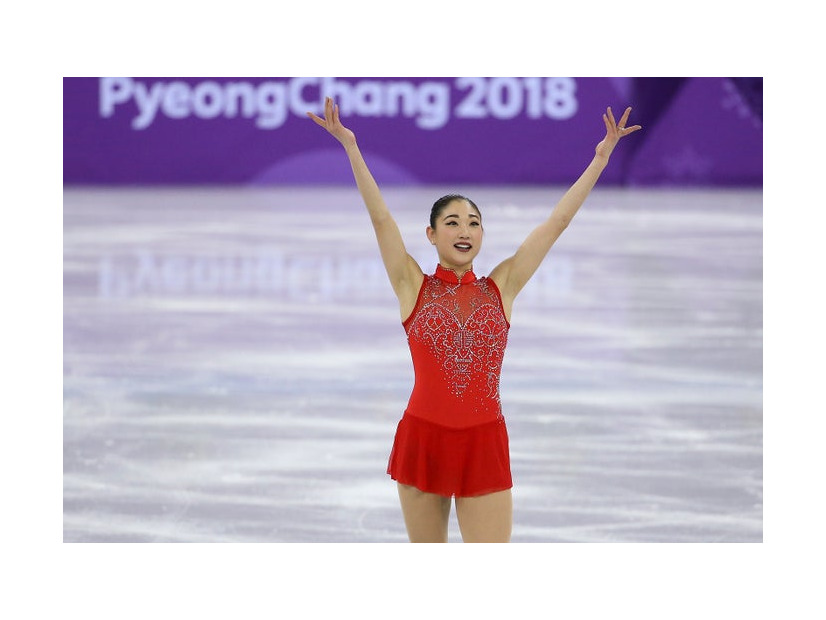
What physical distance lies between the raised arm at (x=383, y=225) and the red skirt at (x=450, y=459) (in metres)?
0.34

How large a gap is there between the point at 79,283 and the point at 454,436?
3815mm

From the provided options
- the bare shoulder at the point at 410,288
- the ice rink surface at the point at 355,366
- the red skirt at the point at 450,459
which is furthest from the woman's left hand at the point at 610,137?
the ice rink surface at the point at 355,366

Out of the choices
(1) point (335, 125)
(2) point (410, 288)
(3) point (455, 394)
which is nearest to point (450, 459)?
(3) point (455, 394)

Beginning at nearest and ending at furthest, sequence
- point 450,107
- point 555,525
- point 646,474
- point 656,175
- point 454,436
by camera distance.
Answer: point 454,436, point 555,525, point 646,474, point 450,107, point 656,175

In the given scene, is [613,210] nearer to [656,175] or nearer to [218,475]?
[656,175]

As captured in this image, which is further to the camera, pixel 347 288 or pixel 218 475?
pixel 347 288

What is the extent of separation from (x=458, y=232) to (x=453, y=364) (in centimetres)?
36

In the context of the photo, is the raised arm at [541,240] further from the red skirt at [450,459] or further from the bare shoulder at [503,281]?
the red skirt at [450,459]

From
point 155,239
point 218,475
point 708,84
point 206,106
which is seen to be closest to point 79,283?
point 155,239

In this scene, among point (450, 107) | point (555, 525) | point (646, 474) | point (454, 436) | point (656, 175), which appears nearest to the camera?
point (454, 436)

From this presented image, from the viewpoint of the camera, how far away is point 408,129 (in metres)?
6.43

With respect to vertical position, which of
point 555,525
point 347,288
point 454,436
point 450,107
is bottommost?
point 555,525

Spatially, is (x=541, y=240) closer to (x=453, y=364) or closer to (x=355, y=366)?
(x=453, y=364)

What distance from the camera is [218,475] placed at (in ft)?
17.9
